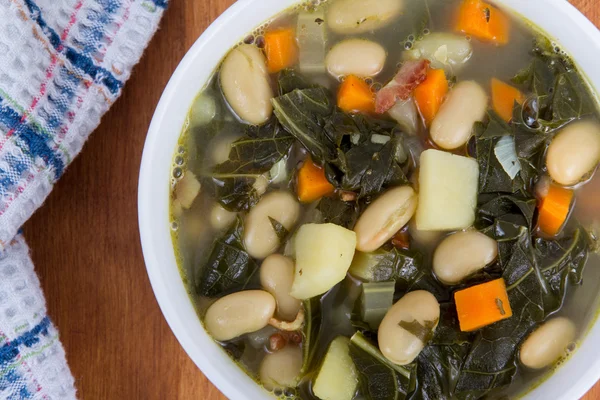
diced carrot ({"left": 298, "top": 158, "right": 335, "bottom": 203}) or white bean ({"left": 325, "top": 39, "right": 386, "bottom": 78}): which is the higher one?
white bean ({"left": 325, "top": 39, "right": 386, "bottom": 78})

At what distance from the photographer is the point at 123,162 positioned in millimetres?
1675

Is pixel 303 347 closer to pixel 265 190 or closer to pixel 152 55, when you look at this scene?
pixel 265 190

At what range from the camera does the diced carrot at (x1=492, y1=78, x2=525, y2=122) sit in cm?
151

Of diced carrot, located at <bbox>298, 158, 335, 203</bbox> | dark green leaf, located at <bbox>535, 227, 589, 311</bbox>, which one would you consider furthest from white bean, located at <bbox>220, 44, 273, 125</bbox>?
dark green leaf, located at <bbox>535, 227, 589, 311</bbox>

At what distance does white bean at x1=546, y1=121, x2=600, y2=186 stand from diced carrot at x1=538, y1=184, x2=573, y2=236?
0.10 ft

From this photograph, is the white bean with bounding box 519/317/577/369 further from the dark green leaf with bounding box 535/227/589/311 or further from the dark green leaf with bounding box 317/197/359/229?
the dark green leaf with bounding box 317/197/359/229

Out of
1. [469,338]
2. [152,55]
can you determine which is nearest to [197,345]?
[469,338]

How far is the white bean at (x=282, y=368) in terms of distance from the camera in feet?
4.83

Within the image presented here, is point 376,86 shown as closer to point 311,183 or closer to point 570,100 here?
point 311,183

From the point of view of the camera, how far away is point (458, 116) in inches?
57.2

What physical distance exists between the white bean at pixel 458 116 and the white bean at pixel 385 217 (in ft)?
0.50

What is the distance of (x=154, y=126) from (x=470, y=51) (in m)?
0.78

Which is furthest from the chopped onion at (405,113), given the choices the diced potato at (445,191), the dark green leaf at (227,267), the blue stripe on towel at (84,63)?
the blue stripe on towel at (84,63)

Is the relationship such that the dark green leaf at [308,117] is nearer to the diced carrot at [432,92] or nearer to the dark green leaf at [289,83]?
the dark green leaf at [289,83]
